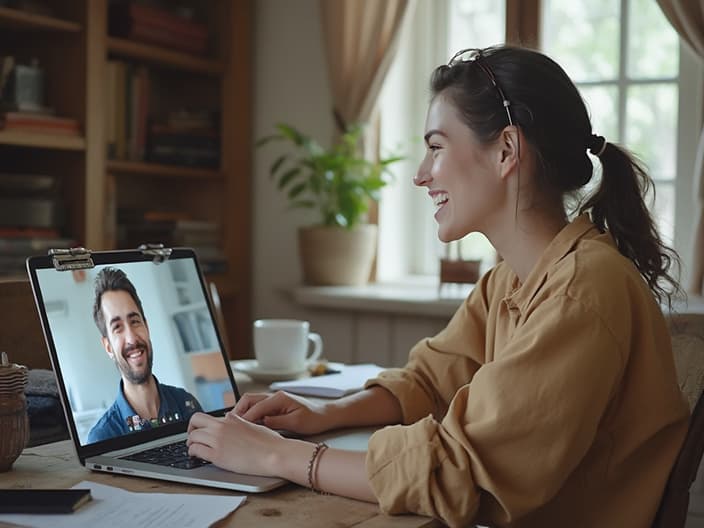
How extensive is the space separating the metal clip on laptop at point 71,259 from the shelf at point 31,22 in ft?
5.79

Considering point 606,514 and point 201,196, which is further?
point 201,196

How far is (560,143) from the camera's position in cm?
134

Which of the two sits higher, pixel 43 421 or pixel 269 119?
pixel 269 119

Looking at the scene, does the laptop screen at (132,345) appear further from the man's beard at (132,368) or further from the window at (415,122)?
the window at (415,122)

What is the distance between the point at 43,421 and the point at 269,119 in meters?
2.29

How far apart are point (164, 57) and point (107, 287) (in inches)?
86.4

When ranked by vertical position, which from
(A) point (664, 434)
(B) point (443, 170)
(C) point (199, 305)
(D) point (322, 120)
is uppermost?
(D) point (322, 120)

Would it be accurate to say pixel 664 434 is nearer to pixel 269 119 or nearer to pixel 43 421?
pixel 43 421

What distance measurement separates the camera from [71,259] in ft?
4.12

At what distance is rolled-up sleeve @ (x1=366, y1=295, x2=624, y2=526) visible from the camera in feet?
3.49

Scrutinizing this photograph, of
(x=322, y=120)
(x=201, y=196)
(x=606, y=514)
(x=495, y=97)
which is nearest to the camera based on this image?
(x=606, y=514)

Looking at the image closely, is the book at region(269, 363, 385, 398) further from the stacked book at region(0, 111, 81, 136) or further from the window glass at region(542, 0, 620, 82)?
the window glass at region(542, 0, 620, 82)

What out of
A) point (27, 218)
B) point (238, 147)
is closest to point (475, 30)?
point (238, 147)

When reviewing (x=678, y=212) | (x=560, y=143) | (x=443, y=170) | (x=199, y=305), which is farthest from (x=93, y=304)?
(x=678, y=212)
